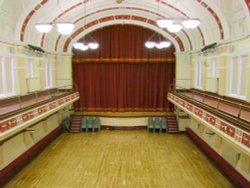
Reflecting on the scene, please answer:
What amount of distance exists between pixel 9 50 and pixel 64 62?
6843mm

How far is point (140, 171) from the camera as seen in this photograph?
10445mm

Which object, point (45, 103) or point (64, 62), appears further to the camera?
point (64, 62)

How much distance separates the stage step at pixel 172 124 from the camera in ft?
55.7

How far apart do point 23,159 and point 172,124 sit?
9845 mm

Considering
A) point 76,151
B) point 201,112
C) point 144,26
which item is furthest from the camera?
point 144,26

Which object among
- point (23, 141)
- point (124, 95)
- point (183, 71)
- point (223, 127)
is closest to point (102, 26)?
point (124, 95)

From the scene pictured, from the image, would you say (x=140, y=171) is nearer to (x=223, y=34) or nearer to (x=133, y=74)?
(x=223, y=34)

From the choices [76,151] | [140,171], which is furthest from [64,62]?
[140,171]

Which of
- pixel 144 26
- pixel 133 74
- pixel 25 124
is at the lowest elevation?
pixel 25 124

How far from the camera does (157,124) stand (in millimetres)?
17266

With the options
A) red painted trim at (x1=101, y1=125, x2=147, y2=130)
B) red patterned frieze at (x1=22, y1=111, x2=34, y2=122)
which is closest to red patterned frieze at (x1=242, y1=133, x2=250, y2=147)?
red patterned frieze at (x1=22, y1=111, x2=34, y2=122)

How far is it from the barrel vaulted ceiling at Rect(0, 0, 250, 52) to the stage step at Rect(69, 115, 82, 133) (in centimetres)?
479

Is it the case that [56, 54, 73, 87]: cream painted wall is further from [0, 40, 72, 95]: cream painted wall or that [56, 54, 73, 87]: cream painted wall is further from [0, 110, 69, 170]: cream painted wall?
[0, 110, 69, 170]: cream painted wall

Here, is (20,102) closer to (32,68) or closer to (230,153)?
(32,68)
